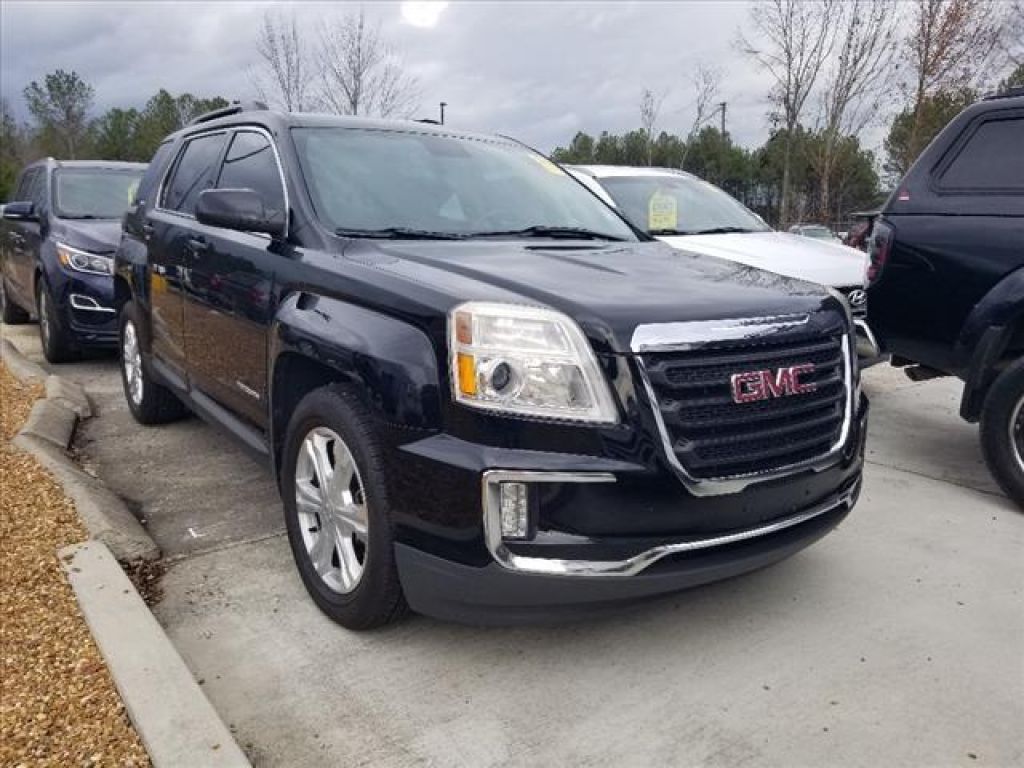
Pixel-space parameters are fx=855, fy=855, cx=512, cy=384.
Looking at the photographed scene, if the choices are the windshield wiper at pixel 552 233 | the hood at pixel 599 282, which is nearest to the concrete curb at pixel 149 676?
the hood at pixel 599 282

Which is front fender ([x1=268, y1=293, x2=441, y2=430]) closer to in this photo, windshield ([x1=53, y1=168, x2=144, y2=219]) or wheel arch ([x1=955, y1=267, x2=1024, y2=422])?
wheel arch ([x1=955, y1=267, x2=1024, y2=422])

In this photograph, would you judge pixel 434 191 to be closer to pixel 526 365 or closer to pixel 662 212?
pixel 526 365

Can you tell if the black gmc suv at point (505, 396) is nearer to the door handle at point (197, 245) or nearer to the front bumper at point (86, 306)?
the door handle at point (197, 245)

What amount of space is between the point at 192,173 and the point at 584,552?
11.4 feet

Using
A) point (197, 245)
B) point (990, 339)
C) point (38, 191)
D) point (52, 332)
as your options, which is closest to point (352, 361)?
point (197, 245)

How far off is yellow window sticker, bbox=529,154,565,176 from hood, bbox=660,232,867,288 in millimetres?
1450

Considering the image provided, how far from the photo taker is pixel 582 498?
2.40m

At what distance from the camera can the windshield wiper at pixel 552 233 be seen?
3533mm

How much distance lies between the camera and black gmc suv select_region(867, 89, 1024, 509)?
165 inches

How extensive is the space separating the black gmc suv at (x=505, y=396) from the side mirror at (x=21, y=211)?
5580 millimetres

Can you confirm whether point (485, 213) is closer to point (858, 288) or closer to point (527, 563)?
point (527, 563)

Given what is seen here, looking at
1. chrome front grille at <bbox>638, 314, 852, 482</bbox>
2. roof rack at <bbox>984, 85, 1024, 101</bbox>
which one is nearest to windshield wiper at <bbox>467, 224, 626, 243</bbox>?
chrome front grille at <bbox>638, 314, 852, 482</bbox>

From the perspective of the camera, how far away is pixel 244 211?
10.8 ft

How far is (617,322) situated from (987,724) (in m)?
1.58
